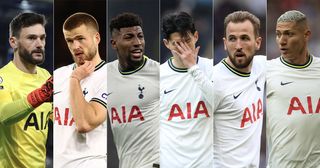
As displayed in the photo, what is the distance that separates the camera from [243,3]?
211 inches

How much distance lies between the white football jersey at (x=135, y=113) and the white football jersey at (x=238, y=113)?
0.68m

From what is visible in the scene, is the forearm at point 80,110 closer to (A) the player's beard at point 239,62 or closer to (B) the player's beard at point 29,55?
(B) the player's beard at point 29,55

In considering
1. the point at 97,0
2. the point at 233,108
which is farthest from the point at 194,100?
the point at 97,0

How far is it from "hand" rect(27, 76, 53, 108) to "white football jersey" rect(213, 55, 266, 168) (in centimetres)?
185

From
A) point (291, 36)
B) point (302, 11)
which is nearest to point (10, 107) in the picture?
point (291, 36)

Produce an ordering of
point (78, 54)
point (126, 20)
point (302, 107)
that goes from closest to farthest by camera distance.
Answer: point (302, 107), point (126, 20), point (78, 54)

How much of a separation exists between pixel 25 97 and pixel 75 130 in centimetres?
66

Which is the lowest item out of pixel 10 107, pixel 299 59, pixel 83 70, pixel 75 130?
pixel 75 130

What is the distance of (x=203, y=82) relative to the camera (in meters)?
5.35

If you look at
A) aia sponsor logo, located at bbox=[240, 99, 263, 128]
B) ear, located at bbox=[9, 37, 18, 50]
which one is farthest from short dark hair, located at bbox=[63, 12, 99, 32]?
aia sponsor logo, located at bbox=[240, 99, 263, 128]

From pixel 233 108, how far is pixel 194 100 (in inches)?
16.9

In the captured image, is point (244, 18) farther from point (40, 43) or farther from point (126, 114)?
point (40, 43)

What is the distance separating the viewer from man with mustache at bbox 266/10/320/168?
17.4 ft

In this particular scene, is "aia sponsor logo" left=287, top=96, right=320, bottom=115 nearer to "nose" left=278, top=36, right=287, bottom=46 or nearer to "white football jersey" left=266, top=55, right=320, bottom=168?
"white football jersey" left=266, top=55, right=320, bottom=168
